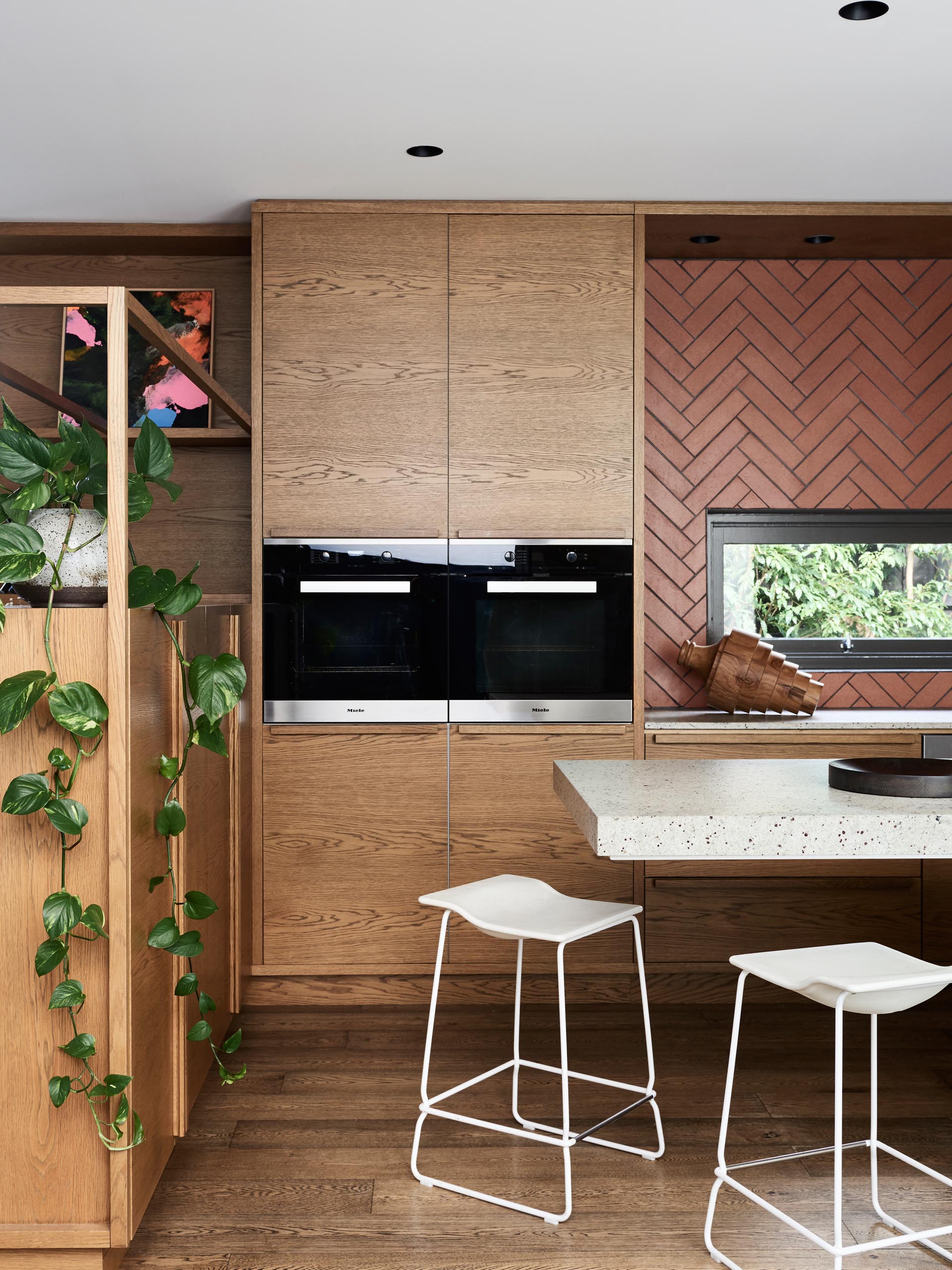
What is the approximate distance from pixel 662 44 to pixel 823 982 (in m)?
2.08

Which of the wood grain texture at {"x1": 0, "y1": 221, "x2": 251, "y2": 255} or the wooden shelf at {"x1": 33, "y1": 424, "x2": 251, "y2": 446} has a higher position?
the wood grain texture at {"x1": 0, "y1": 221, "x2": 251, "y2": 255}

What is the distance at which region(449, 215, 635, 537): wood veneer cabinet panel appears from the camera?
3.42 meters

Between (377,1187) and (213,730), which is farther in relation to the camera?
(377,1187)

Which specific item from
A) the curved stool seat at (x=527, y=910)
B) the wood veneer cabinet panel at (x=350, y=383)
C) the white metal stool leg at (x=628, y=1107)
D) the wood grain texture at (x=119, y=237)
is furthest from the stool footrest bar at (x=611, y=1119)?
the wood grain texture at (x=119, y=237)

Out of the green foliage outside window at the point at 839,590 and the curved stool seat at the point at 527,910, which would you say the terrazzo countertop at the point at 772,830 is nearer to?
the curved stool seat at the point at 527,910

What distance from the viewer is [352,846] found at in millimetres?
3404

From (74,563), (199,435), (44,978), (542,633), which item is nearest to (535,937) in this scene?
(44,978)

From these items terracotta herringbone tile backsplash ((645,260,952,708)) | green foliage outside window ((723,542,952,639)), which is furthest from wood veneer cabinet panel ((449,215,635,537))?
green foliage outside window ((723,542,952,639))

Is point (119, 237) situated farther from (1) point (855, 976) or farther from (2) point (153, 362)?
(1) point (855, 976)

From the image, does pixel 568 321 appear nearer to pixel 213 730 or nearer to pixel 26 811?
pixel 213 730

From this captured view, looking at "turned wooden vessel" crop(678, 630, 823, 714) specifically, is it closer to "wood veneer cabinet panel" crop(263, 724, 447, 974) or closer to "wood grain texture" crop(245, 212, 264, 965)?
"wood veneer cabinet panel" crop(263, 724, 447, 974)

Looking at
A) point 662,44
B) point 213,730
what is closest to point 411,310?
point 662,44

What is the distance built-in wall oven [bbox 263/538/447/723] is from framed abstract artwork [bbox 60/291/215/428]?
2.34ft

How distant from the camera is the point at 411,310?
342 centimetres
